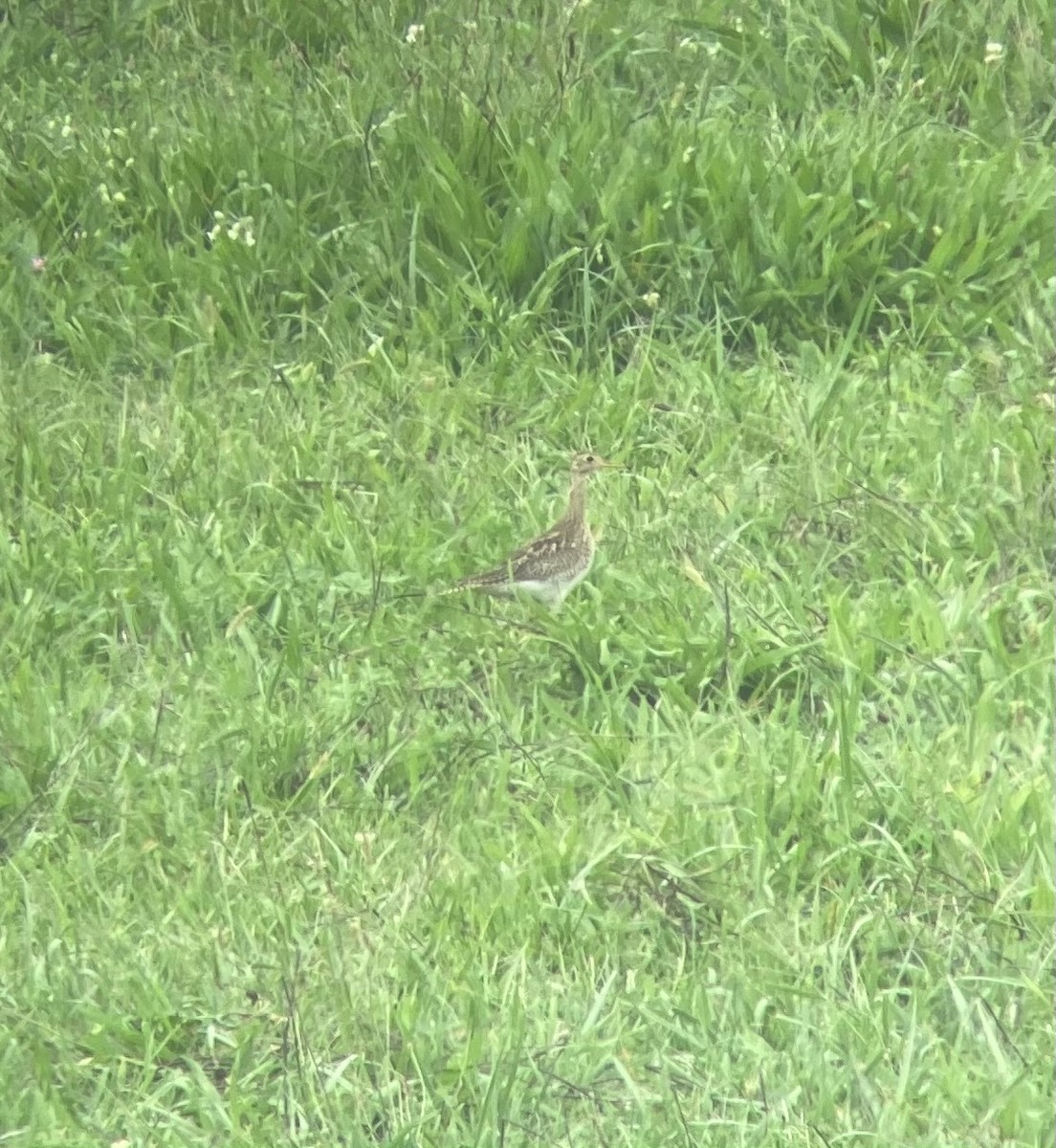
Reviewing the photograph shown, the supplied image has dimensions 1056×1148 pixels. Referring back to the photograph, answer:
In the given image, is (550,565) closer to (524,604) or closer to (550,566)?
(550,566)

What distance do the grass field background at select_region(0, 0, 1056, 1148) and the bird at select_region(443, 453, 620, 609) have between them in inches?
3.6

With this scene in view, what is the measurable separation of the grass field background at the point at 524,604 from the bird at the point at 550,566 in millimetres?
92

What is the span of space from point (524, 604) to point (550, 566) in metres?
0.12

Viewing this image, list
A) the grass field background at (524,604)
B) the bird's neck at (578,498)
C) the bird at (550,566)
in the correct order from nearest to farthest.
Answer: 1. the grass field background at (524,604)
2. the bird at (550,566)
3. the bird's neck at (578,498)

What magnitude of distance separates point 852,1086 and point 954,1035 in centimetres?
32

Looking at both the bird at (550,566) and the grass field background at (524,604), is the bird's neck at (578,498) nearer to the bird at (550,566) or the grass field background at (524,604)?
the bird at (550,566)

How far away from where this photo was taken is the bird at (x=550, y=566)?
225 inches

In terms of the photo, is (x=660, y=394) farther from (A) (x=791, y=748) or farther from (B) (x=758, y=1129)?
(B) (x=758, y=1129)

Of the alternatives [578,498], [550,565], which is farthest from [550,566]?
[578,498]

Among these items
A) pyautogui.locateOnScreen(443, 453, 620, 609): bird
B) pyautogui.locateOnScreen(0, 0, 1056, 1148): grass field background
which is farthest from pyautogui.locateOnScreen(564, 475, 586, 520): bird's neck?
pyautogui.locateOnScreen(0, 0, 1056, 1148): grass field background

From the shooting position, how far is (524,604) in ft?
19.0

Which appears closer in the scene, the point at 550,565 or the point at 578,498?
the point at 550,565

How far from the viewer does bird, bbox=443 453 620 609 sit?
18.7ft

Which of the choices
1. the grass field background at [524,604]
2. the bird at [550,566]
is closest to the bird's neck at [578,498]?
the bird at [550,566]
